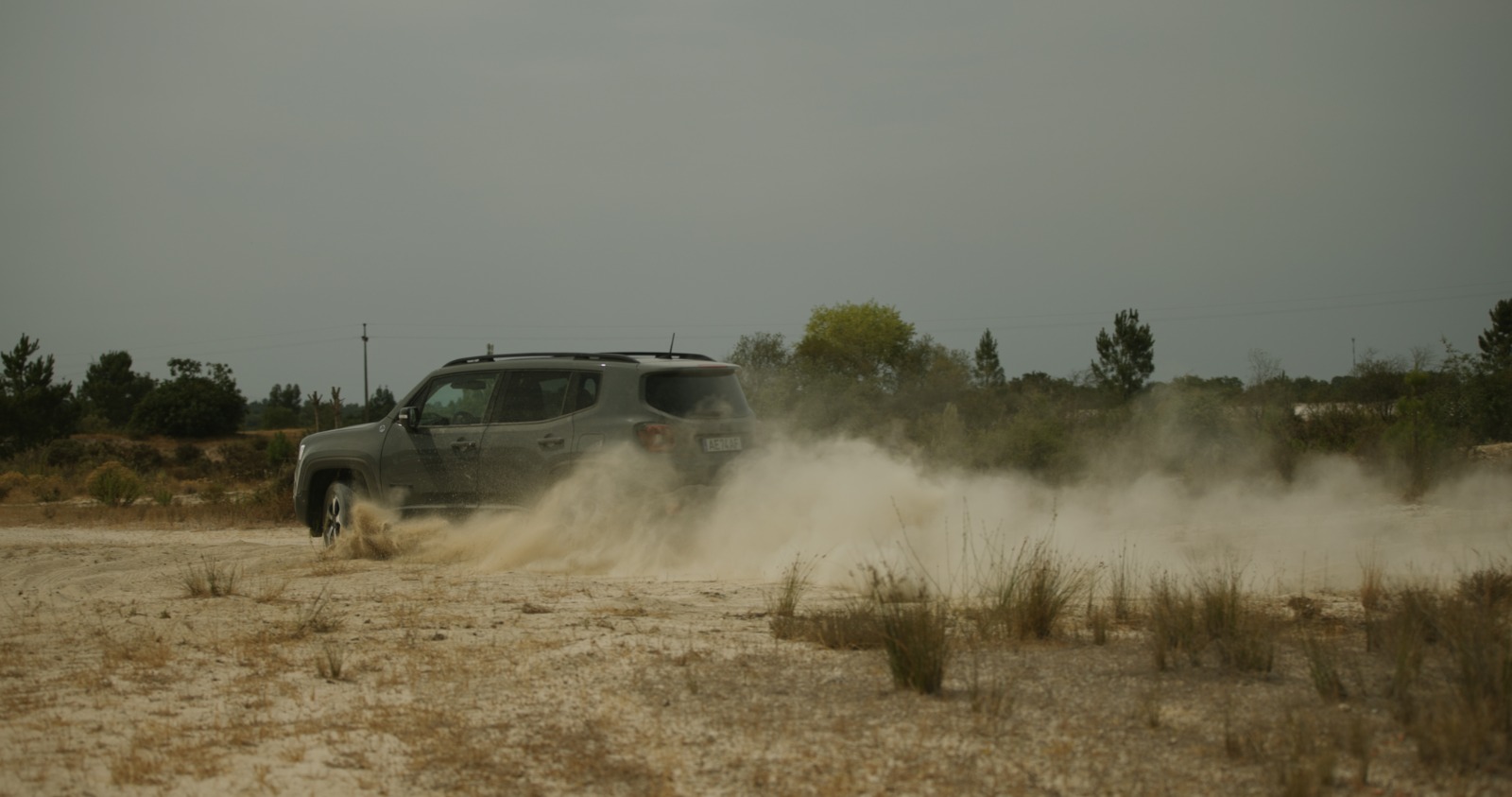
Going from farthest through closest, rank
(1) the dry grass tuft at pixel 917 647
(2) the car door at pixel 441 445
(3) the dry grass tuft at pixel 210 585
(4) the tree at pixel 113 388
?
(4) the tree at pixel 113 388 < (2) the car door at pixel 441 445 < (3) the dry grass tuft at pixel 210 585 < (1) the dry grass tuft at pixel 917 647

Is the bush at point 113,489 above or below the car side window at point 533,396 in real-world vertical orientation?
below

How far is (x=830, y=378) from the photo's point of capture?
28.3m

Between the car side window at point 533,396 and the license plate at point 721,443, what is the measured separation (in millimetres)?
1354

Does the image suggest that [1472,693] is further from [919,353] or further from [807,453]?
[919,353]

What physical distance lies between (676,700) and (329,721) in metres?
1.51

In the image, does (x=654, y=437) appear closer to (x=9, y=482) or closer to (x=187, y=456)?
(x=9, y=482)

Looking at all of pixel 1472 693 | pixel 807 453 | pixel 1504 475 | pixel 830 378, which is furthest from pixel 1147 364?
pixel 1472 693

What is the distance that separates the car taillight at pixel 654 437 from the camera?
9594 mm

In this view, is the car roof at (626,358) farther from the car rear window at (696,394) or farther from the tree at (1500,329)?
the tree at (1500,329)

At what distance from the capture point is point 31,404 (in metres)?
52.8

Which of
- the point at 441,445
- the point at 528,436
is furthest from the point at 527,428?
the point at 441,445

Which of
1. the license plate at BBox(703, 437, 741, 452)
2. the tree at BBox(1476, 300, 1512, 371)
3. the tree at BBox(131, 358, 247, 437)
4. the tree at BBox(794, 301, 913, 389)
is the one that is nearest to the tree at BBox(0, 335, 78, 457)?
the tree at BBox(131, 358, 247, 437)

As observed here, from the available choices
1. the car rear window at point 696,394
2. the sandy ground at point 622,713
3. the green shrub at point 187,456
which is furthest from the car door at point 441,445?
the green shrub at point 187,456

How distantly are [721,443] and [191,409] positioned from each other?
6080cm
